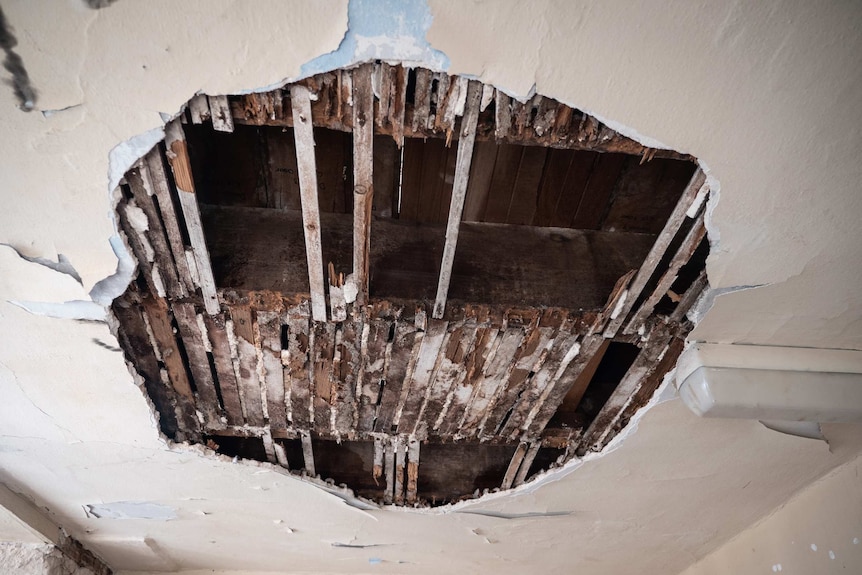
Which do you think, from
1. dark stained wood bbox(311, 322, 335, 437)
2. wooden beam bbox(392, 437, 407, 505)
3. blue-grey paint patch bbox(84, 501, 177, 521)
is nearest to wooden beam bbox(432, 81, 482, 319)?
dark stained wood bbox(311, 322, 335, 437)

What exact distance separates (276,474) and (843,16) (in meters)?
1.99

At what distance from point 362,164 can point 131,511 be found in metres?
1.97

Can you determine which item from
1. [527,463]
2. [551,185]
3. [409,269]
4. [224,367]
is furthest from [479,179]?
[527,463]

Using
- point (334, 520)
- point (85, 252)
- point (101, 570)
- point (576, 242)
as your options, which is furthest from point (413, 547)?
point (85, 252)

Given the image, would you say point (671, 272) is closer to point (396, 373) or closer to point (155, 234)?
point (396, 373)

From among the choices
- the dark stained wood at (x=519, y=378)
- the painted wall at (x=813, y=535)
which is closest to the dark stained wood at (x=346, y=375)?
the dark stained wood at (x=519, y=378)

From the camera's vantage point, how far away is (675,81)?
3.23ft

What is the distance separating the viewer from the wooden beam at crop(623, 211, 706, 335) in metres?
1.21

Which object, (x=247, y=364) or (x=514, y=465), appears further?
(x=514, y=465)

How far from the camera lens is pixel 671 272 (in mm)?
1289

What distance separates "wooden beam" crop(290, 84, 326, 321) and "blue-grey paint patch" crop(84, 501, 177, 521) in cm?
145

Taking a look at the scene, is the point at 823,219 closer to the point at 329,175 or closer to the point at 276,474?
the point at 329,175

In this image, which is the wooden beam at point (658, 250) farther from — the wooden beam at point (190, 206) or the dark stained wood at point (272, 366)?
the wooden beam at point (190, 206)

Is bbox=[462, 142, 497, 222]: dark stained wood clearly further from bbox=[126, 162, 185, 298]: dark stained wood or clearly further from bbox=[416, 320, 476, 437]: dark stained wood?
bbox=[126, 162, 185, 298]: dark stained wood
